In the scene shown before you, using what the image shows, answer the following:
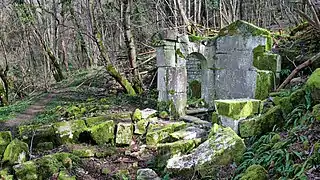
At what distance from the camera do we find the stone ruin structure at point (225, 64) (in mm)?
10227

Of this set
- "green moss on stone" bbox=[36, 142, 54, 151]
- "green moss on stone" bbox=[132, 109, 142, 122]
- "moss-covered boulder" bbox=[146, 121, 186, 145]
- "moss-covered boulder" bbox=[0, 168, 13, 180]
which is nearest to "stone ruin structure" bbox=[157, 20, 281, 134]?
"green moss on stone" bbox=[132, 109, 142, 122]

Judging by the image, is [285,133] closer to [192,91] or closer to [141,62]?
[192,91]

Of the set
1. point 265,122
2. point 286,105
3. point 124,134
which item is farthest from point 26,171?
point 286,105

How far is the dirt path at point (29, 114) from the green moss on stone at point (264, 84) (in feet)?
24.7

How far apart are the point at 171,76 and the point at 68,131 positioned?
3.38m

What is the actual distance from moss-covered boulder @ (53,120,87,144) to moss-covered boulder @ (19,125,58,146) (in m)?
0.14

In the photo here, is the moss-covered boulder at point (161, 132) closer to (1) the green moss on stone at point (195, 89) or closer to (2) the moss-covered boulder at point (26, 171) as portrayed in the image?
(2) the moss-covered boulder at point (26, 171)

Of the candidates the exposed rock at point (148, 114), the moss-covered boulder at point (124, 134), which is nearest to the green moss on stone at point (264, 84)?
the exposed rock at point (148, 114)

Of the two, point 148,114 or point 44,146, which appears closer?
point 44,146

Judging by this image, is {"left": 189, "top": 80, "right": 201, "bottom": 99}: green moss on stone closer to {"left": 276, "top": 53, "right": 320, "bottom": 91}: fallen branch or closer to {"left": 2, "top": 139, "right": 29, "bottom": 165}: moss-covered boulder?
{"left": 276, "top": 53, "right": 320, "bottom": 91}: fallen branch

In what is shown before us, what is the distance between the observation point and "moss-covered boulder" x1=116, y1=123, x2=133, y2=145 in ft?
30.2

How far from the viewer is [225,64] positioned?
438 inches

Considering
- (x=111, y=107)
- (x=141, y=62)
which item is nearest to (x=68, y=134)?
(x=111, y=107)

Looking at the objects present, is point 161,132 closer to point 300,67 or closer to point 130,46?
point 300,67
